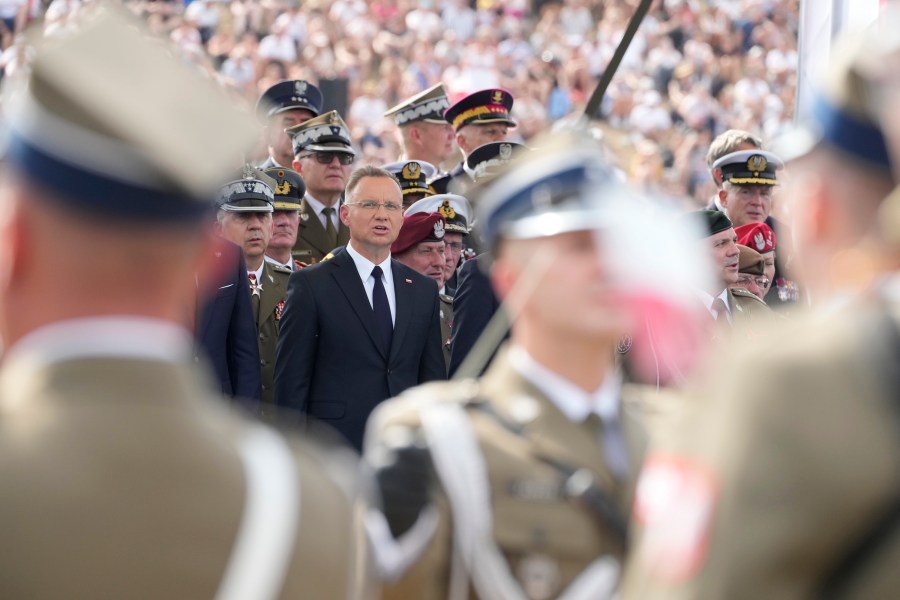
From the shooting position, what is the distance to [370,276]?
7.90 m

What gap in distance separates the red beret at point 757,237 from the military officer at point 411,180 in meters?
1.92

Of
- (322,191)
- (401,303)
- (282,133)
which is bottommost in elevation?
(401,303)

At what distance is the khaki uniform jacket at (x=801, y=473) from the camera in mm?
1826

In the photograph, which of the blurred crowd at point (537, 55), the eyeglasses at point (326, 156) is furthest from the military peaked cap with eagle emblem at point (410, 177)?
the blurred crowd at point (537, 55)

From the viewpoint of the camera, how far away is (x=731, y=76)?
23203 millimetres

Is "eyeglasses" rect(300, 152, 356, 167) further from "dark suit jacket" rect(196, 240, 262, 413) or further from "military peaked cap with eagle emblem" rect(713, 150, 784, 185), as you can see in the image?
"military peaked cap with eagle emblem" rect(713, 150, 784, 185)

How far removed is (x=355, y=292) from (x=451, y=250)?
1.48 metres

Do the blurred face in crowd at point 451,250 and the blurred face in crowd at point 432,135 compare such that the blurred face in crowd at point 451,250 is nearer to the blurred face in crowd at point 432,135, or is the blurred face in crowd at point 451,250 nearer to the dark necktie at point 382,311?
the dark necktie at point 382,311

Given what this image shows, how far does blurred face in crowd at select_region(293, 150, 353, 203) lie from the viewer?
962 cm

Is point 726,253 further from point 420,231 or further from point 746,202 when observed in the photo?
point 420,231

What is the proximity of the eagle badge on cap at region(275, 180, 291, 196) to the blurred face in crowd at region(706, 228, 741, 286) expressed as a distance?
234 cm

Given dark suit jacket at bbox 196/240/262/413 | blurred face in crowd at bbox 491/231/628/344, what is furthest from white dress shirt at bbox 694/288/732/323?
blurred face in crowd at bbox 491/231/628/344

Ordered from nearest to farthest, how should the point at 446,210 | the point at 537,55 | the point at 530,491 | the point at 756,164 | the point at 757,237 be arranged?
the point at 530,491
the point at 757,237
the point at 446,210
the point at 756,164
the point at 537,55

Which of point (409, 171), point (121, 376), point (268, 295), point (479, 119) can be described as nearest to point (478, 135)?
point (479, 119)
